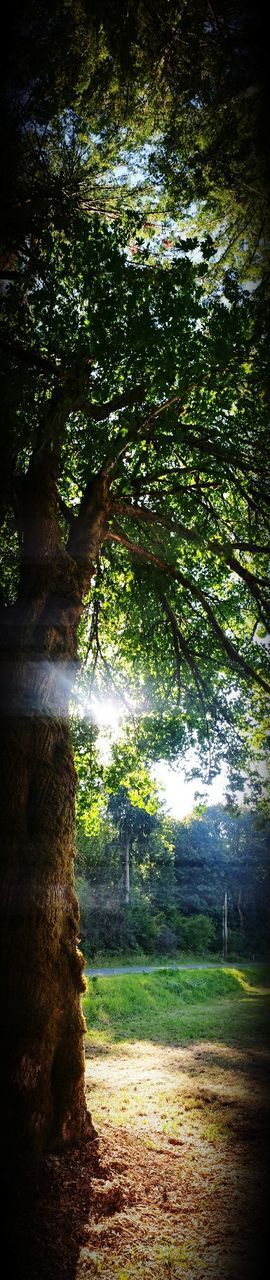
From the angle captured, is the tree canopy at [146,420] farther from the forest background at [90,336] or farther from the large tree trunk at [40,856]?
the large tree trunk at [40,856]

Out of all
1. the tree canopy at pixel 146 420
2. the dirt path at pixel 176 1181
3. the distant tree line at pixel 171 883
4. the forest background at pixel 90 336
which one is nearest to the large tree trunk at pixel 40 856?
the forest background at pixel 90 336

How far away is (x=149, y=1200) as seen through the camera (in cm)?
420

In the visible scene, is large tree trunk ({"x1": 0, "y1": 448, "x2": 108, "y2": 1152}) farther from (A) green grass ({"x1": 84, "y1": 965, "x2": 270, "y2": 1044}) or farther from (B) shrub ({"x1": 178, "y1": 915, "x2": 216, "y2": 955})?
(B) shrub ({"x1": 178, "y1": 915, "x2": 216, "y2": 955})

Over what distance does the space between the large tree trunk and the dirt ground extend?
12.8 inches

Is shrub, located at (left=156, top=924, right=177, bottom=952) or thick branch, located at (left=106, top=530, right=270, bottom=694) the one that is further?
shrub, located at (left=156, top=924, right=177, bottom=952)

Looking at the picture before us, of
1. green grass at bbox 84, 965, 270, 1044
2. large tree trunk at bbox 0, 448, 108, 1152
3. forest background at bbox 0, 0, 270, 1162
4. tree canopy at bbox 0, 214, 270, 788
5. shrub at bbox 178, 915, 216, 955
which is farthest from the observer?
shrub at bbox 178, 915, 216, 955

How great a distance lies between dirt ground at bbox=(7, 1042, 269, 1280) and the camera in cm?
346

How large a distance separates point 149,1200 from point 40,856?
2412mm

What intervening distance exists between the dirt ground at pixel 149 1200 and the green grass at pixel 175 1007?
6.51 meters

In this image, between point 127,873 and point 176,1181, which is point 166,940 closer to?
point 127,873

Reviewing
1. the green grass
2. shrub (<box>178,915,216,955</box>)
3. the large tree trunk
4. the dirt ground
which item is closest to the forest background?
the large tree trunk

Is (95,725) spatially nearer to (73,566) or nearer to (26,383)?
(73,566)

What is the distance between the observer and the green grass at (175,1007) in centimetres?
1297

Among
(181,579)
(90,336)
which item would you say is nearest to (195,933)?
(181,579)
